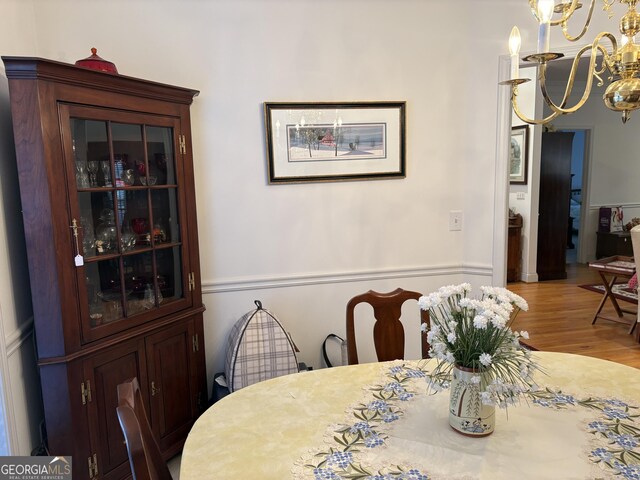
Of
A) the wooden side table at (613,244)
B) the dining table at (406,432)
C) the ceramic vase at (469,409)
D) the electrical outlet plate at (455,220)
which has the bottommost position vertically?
the wooden side table at (613,244)

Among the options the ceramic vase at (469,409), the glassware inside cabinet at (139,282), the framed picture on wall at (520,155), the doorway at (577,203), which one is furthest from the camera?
the doorway at (577,203)

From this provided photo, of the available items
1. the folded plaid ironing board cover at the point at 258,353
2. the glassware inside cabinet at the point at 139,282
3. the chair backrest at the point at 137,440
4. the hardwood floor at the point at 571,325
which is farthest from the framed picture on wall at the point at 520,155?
the chair backrest at the point at 137,440

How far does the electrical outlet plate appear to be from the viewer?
2945 millimetres

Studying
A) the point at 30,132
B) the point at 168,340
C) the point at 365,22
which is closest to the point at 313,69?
the point at 365,22

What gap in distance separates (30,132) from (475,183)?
96.1 inches

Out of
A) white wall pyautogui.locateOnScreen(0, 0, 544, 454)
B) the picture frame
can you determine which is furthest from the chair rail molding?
the picture frame

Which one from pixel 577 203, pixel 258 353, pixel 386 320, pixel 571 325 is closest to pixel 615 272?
pixel 571 325

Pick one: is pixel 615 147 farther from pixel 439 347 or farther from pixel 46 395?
pixel 46 395

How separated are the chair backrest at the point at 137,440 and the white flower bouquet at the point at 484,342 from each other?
0.81 meters

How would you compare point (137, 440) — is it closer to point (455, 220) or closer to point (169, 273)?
point (169, 273)

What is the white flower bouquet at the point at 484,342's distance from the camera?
1199 mm

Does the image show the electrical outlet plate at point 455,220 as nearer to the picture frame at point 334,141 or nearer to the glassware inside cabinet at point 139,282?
the picture frame at point 334,141

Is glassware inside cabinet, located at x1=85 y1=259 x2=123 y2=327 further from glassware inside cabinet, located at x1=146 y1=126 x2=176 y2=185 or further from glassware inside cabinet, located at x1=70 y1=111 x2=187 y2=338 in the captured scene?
glassware inside cabinet, located at x1=146 y1=126 x2=176 y2=185

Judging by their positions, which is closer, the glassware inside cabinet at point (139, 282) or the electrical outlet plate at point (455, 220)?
the glassware inside cabinet at point (139, 282)
